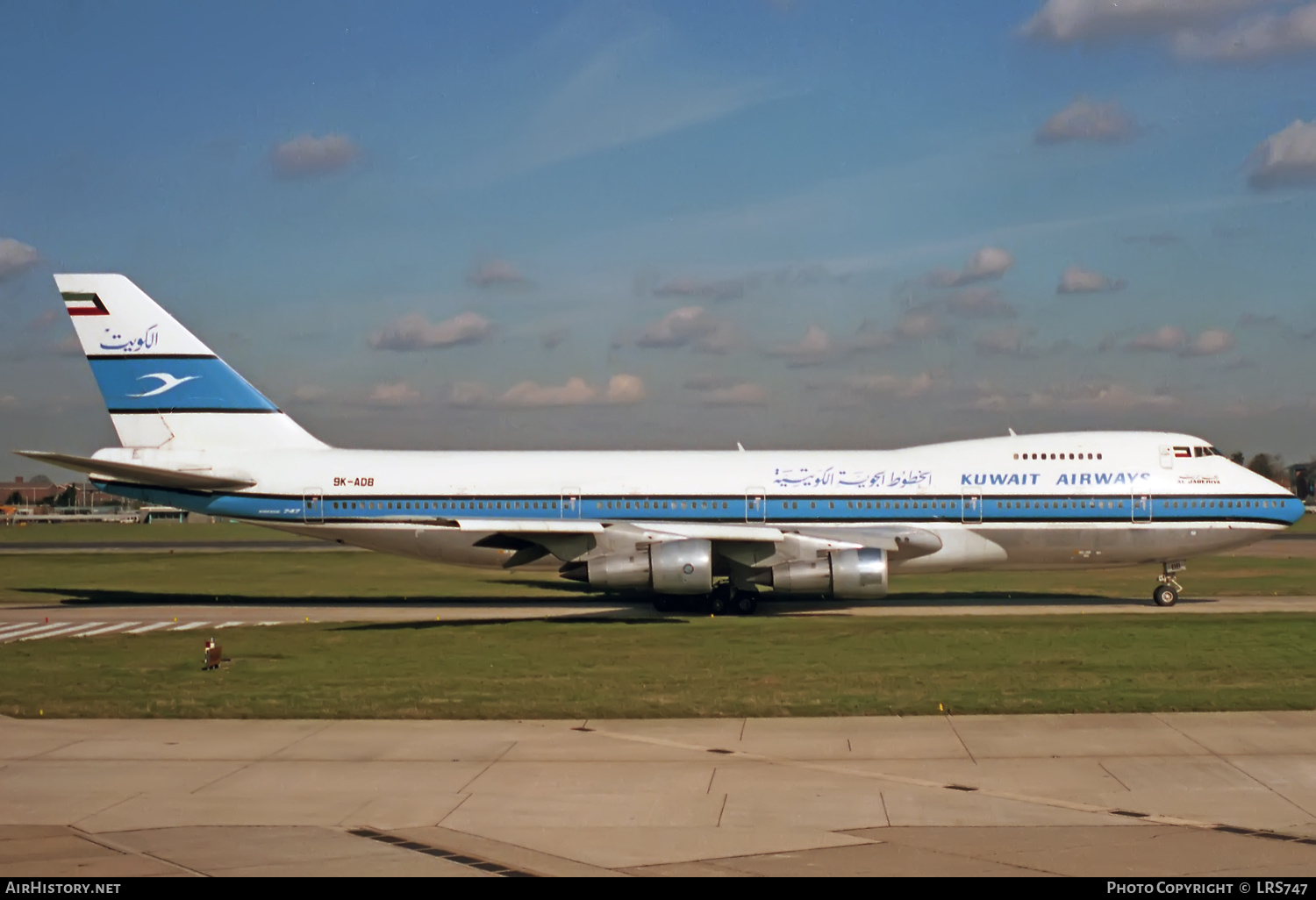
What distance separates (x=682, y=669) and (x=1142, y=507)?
19412mm

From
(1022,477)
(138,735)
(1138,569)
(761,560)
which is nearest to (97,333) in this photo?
(761,560)

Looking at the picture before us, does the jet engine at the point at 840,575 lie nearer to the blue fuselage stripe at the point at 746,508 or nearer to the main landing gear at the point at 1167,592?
the blue fuselage stripe at the point at 746,508

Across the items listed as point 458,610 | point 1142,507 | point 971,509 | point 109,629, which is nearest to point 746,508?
point 971,509

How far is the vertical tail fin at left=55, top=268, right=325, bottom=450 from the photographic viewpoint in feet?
131

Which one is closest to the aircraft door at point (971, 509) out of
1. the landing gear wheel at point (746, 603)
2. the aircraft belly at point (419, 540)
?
the landing gear wheel at point (746, 603)

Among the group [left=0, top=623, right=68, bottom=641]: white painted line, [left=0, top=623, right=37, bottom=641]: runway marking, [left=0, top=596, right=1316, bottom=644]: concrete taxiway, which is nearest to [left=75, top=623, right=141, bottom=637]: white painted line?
[left=0, top=596, right=1316, bottom=644]: concrete taxiway

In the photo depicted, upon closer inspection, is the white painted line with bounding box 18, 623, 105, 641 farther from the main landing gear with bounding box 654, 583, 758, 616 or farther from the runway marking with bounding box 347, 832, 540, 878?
the runway marking with bounding box 347, 832, 540, 878

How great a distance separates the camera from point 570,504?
127 ft

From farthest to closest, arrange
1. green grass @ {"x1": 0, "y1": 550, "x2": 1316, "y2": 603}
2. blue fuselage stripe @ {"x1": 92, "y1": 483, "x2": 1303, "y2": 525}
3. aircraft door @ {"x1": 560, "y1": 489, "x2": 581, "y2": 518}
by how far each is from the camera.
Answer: green grass @ {"x1": 0, "y1": 550, "x2": 1316, "y2": 603}, aircraft door @ {"x1": 560, "y1": 489, "x2": 581, "y2": 518}, blue fuselage stripe @ {"x1": 92, "y1": 483, "x2": 1303, "y2": 525}

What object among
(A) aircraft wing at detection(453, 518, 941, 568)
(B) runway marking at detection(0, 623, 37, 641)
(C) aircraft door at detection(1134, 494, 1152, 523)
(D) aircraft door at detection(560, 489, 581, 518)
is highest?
(D) aircraft door at detection(560, 489, 581, 518)

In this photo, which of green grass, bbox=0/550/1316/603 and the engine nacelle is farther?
green grass, bbox=0/550/1316/603

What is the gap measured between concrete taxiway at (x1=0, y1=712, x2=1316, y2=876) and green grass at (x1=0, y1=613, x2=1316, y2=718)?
124cm

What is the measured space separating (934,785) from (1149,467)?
26.6 metres

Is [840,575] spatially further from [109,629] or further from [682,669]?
[109,629]
